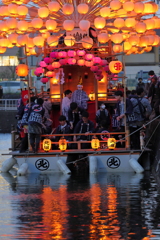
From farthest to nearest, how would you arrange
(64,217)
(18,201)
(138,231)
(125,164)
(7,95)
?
(7,95) < (125,164) < (18,201) < (64,217) < (138,231)

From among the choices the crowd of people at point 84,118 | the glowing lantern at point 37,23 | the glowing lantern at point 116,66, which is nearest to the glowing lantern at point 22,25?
the glowing lantern at point 37,23

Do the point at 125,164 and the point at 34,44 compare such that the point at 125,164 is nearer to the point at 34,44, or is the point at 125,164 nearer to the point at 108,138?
the point at 108,138

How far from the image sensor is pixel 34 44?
21.2 metres

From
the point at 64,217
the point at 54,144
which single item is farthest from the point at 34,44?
the point at 64,217

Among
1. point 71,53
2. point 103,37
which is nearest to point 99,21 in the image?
point 103,37

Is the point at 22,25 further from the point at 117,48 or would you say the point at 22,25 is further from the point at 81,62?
the point at 117,48

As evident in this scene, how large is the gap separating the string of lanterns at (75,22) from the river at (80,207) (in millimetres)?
5408

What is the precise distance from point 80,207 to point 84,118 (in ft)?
21.9

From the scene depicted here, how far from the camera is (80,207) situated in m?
12.3

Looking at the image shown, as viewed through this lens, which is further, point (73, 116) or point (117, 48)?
point (117, 48)

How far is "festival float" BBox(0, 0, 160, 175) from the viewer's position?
1834 centimetres

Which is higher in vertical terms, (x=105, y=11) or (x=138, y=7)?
(x=138, y=7)

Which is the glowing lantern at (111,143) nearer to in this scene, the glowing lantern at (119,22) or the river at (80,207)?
the river at (80,207)

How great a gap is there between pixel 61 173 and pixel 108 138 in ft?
5.85
